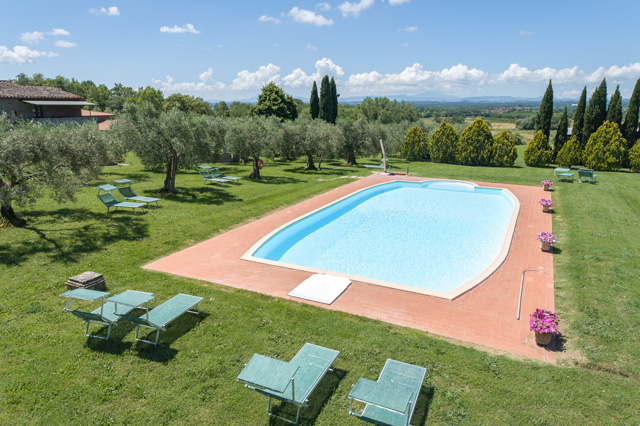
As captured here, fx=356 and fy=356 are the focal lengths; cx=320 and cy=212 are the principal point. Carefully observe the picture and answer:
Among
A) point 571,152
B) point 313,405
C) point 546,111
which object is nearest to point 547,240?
point 313,405

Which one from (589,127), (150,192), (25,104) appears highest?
(25,104)

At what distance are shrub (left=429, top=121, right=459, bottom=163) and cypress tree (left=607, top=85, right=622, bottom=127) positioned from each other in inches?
537

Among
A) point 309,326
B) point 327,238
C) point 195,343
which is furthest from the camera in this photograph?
point 327,238

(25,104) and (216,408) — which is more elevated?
(25,104)

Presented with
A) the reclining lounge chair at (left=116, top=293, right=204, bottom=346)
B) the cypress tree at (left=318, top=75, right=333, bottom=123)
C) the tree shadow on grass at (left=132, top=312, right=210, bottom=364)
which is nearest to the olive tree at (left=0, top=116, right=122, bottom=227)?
the reclining lounge chair at (left=116, top=293, right=204, bottom=346)

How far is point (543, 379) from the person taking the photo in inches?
251

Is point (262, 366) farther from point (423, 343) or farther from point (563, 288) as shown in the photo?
point (563, 288)

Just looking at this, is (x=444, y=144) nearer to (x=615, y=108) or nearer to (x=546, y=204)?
(x=615, y=108)

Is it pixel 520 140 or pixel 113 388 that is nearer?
pixel 113 388

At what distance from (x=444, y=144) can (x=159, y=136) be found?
3028 cm

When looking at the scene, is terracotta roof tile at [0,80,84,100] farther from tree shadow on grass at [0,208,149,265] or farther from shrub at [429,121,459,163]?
shrub at [429,121,459,163]

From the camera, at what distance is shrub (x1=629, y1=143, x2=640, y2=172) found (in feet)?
105

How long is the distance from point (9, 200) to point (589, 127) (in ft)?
144

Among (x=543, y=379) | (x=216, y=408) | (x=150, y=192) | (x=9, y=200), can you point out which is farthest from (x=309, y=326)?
(x=150, y=192)
